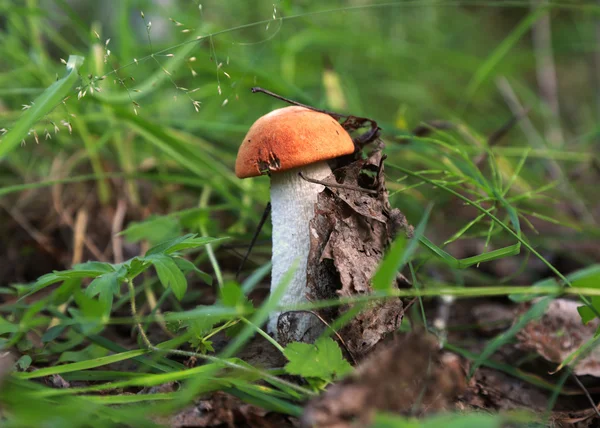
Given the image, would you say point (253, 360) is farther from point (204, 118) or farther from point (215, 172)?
point (204, 118)

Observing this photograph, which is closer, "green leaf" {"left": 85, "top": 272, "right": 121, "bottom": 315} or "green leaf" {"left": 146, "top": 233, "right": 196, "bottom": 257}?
"green leaf" {"left": 85, "top": 272, "right": 121, "bottom": 315}

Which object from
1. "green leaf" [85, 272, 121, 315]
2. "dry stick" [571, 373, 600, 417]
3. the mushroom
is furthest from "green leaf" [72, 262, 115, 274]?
"dry stick" [571, 373, 600, 417]

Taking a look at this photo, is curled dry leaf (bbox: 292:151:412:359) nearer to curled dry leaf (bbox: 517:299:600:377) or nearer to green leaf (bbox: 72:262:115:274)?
green leaf (bbox: 72:262:115:274)

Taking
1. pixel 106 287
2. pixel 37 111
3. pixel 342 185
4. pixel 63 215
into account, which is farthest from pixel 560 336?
pixel 63 215

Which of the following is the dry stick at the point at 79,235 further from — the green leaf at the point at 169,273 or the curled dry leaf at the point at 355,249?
the curled dry leaf at the point at 355,249

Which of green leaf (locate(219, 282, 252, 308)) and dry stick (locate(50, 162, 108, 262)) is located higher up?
green leaf (locate(219, 282, 252, 308))

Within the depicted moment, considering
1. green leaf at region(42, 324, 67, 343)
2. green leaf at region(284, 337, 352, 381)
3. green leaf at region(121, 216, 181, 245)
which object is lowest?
green leaf at region(42, 324, 67, 343)

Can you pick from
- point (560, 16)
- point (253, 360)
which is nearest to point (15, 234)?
point (253, 360)

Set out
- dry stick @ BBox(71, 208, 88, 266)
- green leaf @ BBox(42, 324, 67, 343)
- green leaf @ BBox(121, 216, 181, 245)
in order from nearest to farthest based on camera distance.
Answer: green leaf @ BBox(42, 324, 67, 343)
green leaf @ BBox(121, 216, 181, 245)
dry stick @ BBox(71, 208, 88, 266)
